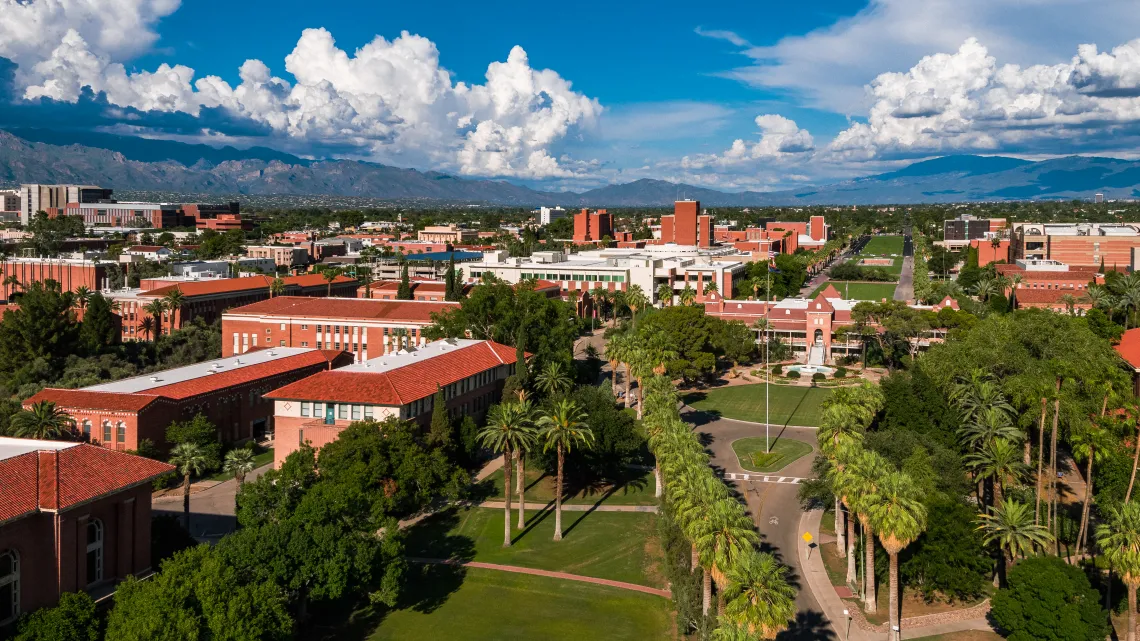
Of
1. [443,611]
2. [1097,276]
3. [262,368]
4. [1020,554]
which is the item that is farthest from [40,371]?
[1097,276]

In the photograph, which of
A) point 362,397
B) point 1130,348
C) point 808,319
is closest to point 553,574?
point 362,397

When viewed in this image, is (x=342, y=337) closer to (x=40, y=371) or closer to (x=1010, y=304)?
(x=40, y=371)

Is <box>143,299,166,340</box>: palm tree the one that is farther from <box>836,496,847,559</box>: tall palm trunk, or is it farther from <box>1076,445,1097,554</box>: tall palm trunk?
<box>1076,445,1097,554</box>: tall palm trunk

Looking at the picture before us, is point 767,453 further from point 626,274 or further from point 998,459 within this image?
point 626,274

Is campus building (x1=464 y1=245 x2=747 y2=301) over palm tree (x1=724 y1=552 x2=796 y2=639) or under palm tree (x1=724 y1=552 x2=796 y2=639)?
over

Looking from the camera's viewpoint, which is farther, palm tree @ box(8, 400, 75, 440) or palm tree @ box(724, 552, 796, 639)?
palm tree @ box(8, 400, 75, 440)

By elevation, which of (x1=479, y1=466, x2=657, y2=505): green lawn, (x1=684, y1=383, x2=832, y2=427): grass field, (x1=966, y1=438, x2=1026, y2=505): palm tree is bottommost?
(x1=479, y1=466, x2=657, y2=505): green lawn

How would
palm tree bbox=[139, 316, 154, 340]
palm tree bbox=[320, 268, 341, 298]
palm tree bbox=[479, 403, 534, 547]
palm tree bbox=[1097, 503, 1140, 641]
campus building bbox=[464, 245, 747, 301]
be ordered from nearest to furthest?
1. palm tree bbox=[1097, 503, 1140, 641]
2. palm tree bbox=[479, 403, 534, 547]
3. palm tree bbox=[139, 316, 154, 340]
4. palm tree bbox=[320, 268, 341, 298]
5. campus building bbox=[464, 245, 747, 301]

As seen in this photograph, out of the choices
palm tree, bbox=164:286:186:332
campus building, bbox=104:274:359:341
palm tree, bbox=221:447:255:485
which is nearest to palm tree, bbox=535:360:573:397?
palm tree, bbox=221:447:255:485
